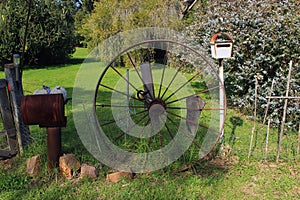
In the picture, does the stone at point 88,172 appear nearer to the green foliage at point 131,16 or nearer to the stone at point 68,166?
the stone at point 68,166

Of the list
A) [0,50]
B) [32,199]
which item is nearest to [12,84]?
[32,199]

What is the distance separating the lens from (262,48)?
15.8ft

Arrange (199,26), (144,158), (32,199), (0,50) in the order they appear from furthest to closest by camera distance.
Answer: (0,50)
(199,26)
(144,158)
(32,199)

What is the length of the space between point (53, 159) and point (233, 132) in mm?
2801

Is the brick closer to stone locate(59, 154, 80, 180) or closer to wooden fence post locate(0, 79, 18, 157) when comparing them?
stone locate(59, 154, 80, 180)

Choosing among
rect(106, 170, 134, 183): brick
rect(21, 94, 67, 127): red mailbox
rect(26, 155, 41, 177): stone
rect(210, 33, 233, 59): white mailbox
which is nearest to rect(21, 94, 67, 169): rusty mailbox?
rect(21, 94, 67, 127): red mailbox

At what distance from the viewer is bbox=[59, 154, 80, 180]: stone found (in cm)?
311

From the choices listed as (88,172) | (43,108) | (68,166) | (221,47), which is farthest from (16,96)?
(221,47)

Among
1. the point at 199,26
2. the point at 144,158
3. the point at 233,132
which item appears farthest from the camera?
the point at 199,26

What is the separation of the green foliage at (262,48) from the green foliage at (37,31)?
8.76 meters

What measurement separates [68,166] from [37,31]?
10.6 metres

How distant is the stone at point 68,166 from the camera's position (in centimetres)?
311

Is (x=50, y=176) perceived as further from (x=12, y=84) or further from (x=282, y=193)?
(x=282, y=193)

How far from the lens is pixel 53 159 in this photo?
3203 mm
